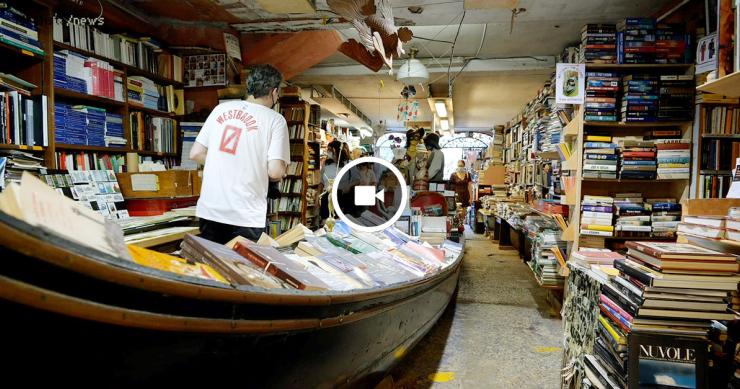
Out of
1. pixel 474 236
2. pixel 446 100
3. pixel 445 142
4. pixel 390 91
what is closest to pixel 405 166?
pixel 446 100

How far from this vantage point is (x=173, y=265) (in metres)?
1.00

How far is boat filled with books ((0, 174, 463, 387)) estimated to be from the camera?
1.99ft

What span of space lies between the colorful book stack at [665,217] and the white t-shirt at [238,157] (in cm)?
314

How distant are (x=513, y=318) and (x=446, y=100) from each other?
5263 mm

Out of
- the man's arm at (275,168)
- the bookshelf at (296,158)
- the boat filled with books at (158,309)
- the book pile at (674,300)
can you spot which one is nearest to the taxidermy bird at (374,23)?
the man's arm at (275,168)

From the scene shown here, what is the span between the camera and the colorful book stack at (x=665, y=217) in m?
3.39

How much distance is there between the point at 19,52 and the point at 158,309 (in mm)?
3036

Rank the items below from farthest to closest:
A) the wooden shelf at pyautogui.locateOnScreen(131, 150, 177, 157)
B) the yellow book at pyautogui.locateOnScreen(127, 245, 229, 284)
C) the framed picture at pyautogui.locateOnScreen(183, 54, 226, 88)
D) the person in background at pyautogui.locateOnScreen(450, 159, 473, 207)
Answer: the person in background at pyautogui.locateOnScreen(450, 159, 473, 207)
the framed picture at pyautogui.locateOnScreen(183, 54, 226, 88)
the wooden shelf at pyautogui.locateOnScreen(131, 150, 177, 157)
the yellow book at pyautogui.locateOnScreen(127, 245, 229, 284)

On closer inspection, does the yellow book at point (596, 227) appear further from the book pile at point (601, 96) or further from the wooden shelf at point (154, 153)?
the wooden shelf at point (154, 153)

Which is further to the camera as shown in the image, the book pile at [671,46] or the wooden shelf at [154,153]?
the wooden shelf at [154,153]

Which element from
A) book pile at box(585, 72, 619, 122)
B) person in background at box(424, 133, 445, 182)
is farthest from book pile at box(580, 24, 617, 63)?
person in background at box(424, 133, 445, 182)

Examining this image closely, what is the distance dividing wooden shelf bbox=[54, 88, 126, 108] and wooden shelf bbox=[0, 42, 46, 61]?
263mm

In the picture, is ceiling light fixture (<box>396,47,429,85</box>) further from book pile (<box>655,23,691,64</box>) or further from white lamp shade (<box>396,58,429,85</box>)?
book pile (<box>655,23,691,64</box>)

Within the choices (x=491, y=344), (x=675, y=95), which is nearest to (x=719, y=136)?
(x=675, y=95)
